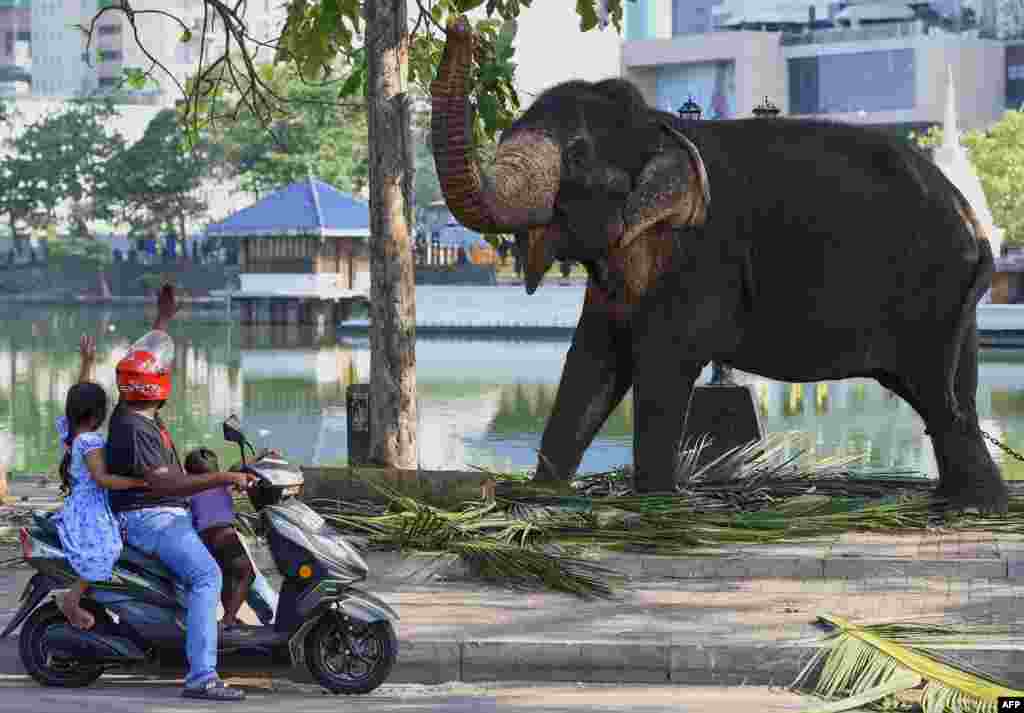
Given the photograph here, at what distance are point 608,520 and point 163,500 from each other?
3.17 m

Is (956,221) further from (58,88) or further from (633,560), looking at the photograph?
(58,88)

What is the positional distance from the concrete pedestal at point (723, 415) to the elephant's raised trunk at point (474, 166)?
3.68 m

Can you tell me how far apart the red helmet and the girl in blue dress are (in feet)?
0.56

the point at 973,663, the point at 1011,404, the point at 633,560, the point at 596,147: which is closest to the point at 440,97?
the point at 596,147

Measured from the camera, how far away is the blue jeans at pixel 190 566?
793cm

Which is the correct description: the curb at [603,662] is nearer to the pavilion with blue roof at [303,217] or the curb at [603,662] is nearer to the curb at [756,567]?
the curb at [756,567]

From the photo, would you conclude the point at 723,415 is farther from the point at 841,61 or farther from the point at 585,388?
the point at 841,61

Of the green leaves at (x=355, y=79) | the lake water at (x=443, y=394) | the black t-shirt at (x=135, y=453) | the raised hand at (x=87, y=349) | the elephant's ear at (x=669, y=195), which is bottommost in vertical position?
the lake water at (x=443, y=394)

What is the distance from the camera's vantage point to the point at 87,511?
8.11 m

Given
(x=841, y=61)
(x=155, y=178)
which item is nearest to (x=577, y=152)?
(x=155, y=178)

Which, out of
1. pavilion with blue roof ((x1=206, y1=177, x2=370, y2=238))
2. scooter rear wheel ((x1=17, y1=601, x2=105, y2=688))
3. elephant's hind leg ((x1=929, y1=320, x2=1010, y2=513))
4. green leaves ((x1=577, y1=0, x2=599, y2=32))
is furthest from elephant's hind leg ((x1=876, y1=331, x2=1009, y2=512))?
pavilion with blue roof ((x1=206, y1=177, x2=370, y2=238))

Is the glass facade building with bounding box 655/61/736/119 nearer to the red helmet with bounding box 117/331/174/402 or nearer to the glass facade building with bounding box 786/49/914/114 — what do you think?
the glass facade building with bounding box 786/49/914/114

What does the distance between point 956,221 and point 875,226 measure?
1.65 feet

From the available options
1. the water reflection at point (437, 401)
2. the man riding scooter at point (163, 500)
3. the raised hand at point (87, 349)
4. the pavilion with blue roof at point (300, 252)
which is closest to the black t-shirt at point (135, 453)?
the man riding scooter at point (163, 500)
